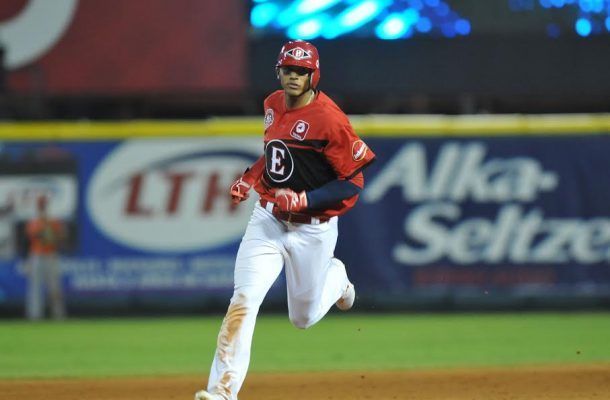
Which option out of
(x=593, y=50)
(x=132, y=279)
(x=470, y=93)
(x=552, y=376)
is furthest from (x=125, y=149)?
(x=552, y=376)

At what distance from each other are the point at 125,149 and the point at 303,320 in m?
7.10

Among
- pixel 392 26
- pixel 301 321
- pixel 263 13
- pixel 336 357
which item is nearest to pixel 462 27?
pixel 392 26

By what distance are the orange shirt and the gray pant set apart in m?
0.08

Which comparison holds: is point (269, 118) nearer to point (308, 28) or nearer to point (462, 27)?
point (308, 28)

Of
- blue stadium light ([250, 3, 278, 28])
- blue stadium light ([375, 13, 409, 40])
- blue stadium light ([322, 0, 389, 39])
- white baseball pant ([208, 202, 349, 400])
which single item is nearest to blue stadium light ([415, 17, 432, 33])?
blue stadium light ([375, 13, 409, 40])

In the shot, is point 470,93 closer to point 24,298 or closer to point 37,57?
point 37,57

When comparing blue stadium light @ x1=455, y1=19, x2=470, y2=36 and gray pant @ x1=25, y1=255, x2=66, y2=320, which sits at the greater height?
blue stadium light @ x1=455, y1=19, x2=470, y2=36

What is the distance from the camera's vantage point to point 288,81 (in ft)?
18.8

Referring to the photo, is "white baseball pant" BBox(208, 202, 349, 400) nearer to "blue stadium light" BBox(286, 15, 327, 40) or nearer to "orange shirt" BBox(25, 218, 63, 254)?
"blue stadium light" BBox(286, 15, 327, 40)

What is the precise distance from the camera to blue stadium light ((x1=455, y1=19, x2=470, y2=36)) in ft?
38.4

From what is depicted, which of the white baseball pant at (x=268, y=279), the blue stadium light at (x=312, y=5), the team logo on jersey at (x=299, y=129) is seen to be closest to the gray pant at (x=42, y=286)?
the blue stadium light at (x=312, y=5)

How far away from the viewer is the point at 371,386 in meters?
7.35

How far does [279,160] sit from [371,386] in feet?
6.73

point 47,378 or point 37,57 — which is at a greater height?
point 37,57
